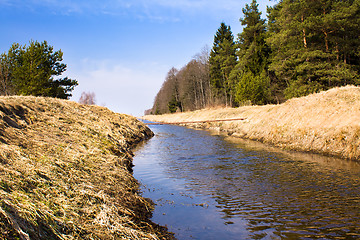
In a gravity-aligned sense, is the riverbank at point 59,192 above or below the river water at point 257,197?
above

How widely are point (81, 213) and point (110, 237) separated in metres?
0.59

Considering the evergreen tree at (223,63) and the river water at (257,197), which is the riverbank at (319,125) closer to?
the river water at (257,197)

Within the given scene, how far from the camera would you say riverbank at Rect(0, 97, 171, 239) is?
2330 mm

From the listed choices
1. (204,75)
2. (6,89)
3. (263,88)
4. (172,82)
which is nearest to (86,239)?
(6,89)

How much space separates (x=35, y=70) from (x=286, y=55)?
26464 millimetres

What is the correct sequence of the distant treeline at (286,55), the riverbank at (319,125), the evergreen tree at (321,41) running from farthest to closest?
1. the distant treeline at (286,55)
2. the evergreen tree at (321,41)
3. the riverbank at (319,125)

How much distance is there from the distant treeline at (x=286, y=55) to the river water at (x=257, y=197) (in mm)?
16506

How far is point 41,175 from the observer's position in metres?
3.38

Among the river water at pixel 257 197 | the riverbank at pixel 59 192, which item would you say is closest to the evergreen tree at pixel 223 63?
the river water at pixel 257 197

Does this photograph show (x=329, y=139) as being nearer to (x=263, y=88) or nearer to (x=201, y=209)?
(x=201, y=209)

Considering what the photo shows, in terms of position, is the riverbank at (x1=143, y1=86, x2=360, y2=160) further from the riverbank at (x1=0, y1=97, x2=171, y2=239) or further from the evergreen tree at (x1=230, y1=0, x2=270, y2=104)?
the evergreen tree at (x1=230, y1=0, x2=270, y2=104)

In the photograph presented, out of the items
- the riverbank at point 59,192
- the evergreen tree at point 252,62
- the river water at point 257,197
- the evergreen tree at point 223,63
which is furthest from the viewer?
the evergreen tree at point 223,63

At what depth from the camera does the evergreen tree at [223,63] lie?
45.0m

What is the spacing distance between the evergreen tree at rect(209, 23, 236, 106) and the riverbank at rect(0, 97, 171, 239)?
40216mm
